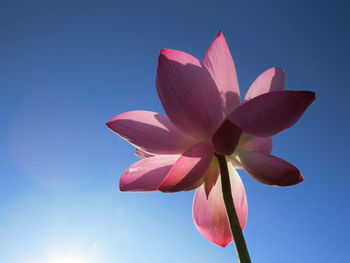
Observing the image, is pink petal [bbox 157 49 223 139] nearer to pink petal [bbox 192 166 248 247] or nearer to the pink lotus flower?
the pink lotus flower

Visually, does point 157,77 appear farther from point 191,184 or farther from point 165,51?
point 191,184


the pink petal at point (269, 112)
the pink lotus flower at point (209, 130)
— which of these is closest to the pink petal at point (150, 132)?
the pink lotus flower at point (209, 130)

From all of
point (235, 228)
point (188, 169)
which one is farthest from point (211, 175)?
point (235, 228)

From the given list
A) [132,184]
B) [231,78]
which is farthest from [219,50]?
[132,184]

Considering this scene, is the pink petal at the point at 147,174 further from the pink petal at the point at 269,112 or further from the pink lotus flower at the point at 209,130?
the pink petal at the point at 269,112

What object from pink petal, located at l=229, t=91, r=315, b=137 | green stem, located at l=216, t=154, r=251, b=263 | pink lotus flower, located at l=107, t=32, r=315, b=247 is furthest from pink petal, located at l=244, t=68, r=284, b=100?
green stem, located at l=216, t=154, r=251, b=263
